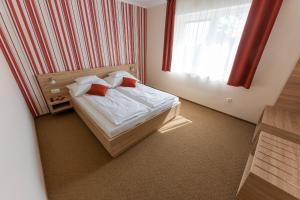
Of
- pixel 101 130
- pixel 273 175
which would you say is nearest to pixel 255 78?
pixel 273 175

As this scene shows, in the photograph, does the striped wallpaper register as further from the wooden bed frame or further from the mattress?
the mattress

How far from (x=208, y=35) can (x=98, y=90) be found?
8.16ft

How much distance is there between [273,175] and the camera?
3.11ft

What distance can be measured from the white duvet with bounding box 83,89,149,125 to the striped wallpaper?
3.32 feet

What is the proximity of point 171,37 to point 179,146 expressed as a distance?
263 cm

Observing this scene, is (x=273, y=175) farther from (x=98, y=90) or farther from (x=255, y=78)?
(x=98, y=90)

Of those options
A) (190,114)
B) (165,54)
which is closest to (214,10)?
(165,54)

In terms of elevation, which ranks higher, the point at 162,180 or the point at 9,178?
the point at 9,178

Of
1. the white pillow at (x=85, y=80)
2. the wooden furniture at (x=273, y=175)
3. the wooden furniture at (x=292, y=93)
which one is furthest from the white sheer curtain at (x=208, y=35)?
the white pillow at (x=85, y=80)

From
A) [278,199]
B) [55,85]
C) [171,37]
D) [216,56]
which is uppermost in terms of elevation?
[171,37]

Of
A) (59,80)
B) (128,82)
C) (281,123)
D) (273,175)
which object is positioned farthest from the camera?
(128,82)

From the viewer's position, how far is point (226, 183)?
4.78 feet

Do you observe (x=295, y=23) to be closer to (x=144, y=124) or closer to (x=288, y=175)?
(x=288, y=175)

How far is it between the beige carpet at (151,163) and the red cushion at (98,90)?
0.65 meters
